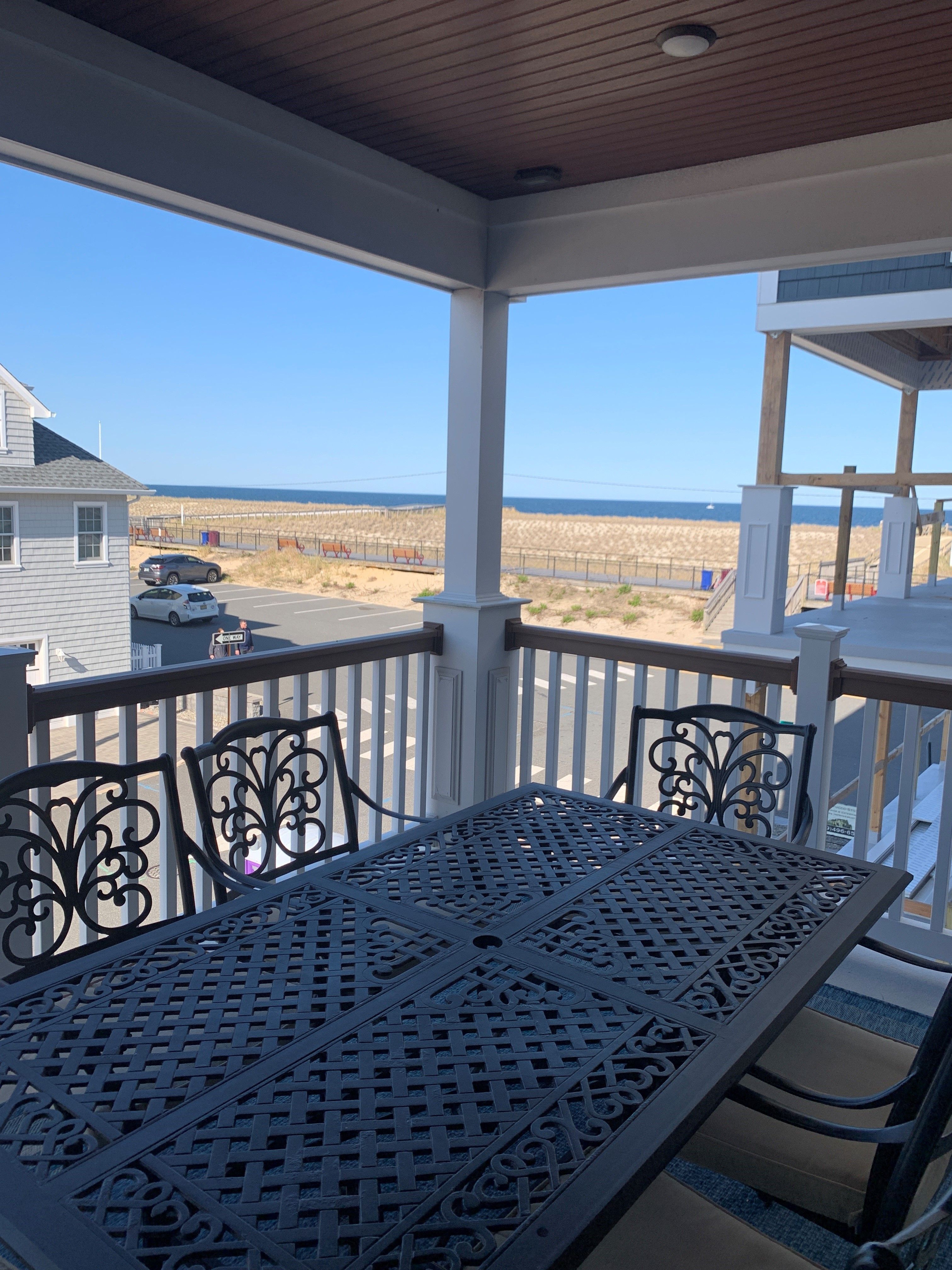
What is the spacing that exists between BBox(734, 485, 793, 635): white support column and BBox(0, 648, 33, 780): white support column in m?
7.11

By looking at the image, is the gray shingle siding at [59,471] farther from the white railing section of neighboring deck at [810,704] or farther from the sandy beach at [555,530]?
the sandy beach at [555,530]

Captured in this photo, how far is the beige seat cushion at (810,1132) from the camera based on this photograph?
1.40m

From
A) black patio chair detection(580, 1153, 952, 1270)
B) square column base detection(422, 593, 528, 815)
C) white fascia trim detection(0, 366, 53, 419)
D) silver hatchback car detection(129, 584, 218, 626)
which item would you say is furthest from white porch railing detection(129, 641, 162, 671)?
black patio chair detection(580, 1153, 952, 1270)

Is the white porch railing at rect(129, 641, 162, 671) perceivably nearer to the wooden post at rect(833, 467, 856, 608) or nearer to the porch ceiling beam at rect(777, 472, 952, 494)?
the porch ceiling beam at rect(777, 472, 952, 494)

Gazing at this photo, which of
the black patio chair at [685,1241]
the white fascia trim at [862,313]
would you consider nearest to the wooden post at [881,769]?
the white fascia trim at [862,313]

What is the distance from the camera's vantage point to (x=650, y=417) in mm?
52969

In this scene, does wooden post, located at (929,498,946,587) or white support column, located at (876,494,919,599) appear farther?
wooden post, located at (929,498,946,587)

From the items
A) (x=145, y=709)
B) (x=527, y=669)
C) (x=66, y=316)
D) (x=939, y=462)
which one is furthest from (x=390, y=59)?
(x=939, y=462)

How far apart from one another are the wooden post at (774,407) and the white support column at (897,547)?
2.34 m

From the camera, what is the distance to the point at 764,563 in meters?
8.38

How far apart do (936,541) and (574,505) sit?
5473 centimetres

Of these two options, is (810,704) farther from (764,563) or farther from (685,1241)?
(764,563)

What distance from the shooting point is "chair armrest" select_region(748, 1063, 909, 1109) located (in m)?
1.26

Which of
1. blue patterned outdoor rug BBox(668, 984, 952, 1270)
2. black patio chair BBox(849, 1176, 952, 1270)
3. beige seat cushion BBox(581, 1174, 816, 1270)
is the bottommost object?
blue patterned outdoor rug BBox(668, 984, 952, 1270)
